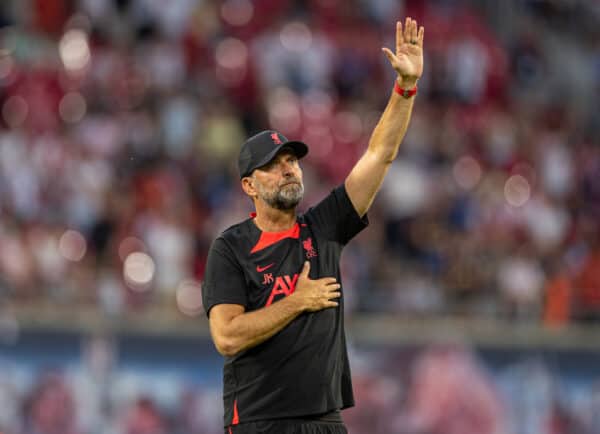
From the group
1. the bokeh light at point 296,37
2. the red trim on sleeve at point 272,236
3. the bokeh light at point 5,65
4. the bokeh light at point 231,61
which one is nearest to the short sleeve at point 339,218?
the red trim on sleeve at point 272,236

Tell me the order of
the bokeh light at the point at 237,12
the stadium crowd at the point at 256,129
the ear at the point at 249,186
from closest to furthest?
the ear at the point at 249,186 < the stadium crowd at the point at 256,129 < the bokeh light at the point at 237,12

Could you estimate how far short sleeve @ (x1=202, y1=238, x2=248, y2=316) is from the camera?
587 cm

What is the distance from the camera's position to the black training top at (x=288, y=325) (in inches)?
228

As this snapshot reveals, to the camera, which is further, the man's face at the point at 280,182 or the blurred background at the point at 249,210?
the blurred background at the point at 249,210

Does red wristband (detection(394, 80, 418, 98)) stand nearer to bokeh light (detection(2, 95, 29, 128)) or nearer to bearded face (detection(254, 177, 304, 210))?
bearded face (detection(254, 177, 304, 210))

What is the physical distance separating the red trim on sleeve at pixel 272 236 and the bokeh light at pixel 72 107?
875 cm

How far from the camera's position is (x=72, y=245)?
12.8 m

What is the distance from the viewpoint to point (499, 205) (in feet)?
48.0

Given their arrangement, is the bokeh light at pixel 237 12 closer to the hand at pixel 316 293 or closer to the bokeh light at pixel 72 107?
the bokeh light at pixel 72 107

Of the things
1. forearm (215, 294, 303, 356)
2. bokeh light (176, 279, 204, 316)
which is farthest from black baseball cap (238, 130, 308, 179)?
bokeh light (176, 279, 204, 316)

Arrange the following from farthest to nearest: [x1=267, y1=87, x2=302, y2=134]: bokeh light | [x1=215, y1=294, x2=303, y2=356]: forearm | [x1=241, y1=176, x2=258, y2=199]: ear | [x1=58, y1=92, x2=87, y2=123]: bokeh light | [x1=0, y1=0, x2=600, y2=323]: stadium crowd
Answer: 1. [x1=267, y1=87, x2=302, y2=134]: bokeh light
2. [x1=58, y1=92, x2=87, y2=123]: bokeh light
3. [x1=0, y1=0, x2=600, y2=323]: stadium crowd
4. [x1=241, y1=176, x2=258, y2=199]: ear
5. [x1=215, y1=294, x2=303, y2=356]: forearm

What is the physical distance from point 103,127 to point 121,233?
1.76 m

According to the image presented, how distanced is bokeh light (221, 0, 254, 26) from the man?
1043 cm

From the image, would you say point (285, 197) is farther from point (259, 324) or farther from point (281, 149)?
point (259, 324)
